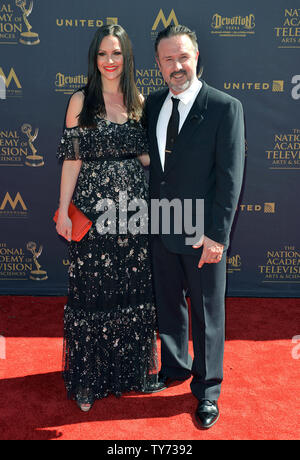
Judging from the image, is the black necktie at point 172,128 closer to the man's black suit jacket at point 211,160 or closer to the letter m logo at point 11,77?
the man's black suit jacket at point 211,160

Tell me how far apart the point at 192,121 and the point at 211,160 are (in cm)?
21

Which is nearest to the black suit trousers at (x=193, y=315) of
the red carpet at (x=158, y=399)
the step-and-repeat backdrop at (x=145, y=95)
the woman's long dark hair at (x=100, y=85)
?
the red carpet at (x=158, y=399)

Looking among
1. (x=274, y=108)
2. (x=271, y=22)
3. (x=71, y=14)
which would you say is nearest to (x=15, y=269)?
(x=71, y=14)

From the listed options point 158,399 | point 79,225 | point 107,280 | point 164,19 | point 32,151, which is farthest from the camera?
point 32,151

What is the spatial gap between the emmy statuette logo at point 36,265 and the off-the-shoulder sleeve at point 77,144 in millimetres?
2008

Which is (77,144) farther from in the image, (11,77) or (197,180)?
(11,77)

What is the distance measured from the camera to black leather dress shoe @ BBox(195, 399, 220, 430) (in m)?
2.26

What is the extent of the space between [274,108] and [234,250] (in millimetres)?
1316

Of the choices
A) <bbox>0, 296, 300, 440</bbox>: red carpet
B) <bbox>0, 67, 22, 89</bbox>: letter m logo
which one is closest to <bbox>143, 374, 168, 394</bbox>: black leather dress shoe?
<bbox>0, 296, 300, 440</bbox>: red carpet

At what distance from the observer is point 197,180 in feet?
7.01

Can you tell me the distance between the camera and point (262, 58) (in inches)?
148

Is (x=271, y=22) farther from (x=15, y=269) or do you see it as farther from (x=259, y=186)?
(x=15, y=269)

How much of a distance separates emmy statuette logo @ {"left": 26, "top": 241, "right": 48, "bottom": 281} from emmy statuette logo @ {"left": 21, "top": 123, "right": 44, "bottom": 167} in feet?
2.40

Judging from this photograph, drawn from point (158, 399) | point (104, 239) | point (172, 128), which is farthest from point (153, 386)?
point (172, 128)
